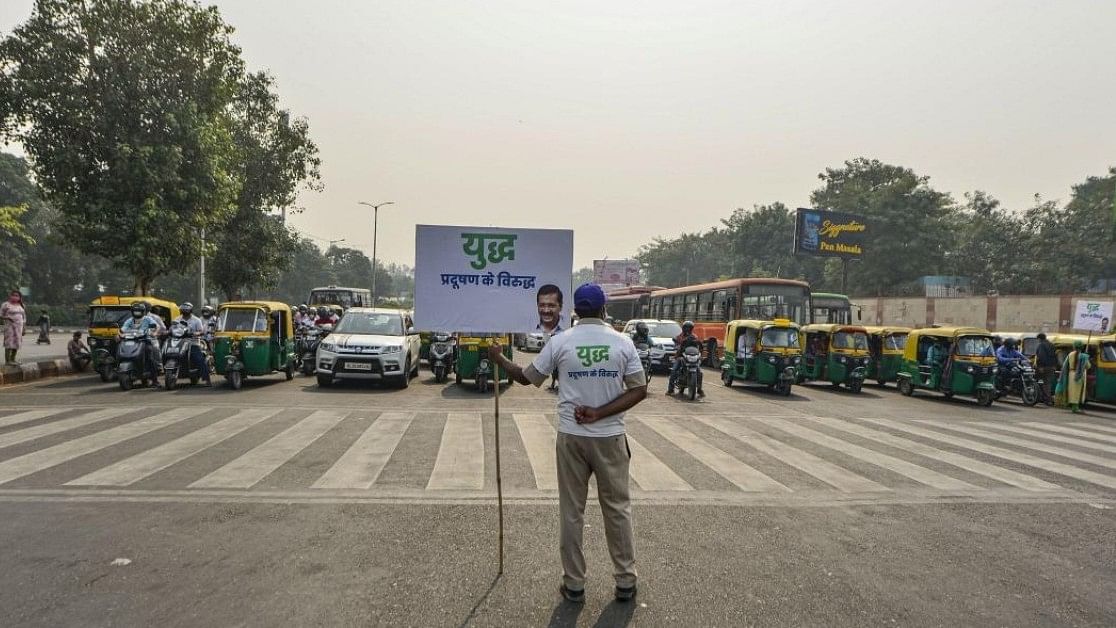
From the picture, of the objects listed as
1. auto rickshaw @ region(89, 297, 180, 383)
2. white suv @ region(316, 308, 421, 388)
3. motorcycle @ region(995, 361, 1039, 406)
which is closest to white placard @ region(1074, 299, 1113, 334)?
motorcycle @ region(995, 361, 1039, 406)

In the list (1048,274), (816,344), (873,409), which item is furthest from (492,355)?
(1048,274)

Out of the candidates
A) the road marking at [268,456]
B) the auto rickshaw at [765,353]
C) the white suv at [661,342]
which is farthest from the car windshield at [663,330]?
the road marking at [268,456]

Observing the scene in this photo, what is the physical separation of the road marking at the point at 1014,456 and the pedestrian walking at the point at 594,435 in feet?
21.5

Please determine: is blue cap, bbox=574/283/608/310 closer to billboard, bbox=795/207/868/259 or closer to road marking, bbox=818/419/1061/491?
road marking, bbox=818/419/1061/491

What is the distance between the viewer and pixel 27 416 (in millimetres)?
10289

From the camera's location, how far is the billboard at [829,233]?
4675 cm

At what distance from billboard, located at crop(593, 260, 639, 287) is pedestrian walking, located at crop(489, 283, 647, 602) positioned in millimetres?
81406

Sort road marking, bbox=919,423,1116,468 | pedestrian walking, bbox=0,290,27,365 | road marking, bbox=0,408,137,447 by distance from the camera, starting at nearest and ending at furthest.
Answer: road marking, bbox=0,408,137,447 → road marking, bbox=919,423,1116,468 → pedestrian walking, bbox=0,290,27,365

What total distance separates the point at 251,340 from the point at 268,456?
7.89 m

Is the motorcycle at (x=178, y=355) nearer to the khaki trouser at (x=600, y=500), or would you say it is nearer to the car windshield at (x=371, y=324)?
the car windshield at (x=371, y=324)

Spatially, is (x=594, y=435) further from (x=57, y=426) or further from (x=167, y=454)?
(x=57, y=426)

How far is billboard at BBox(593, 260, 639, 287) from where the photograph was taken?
8569 cm

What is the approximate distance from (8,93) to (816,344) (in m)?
22.7

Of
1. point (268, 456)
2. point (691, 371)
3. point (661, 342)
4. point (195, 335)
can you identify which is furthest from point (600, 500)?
point (661, 342)
